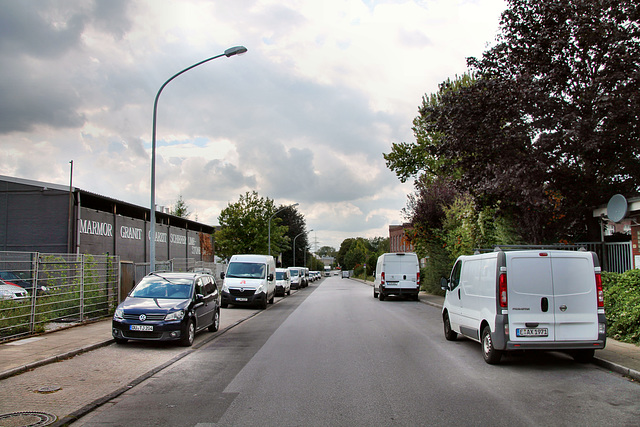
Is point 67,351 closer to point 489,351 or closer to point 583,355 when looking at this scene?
point 489,351

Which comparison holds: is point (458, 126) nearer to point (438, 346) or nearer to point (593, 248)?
point (593, 248)

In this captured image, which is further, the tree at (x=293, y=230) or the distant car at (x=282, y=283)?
the tree at (x=293, y=230)

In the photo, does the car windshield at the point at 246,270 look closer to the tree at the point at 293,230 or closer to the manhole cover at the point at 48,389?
the manhole cover at the point at 48,389

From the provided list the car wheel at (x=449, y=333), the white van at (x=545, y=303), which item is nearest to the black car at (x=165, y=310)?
the car wheel at (x=449, y=333)

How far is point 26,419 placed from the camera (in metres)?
5.50

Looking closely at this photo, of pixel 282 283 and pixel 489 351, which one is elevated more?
pixel 282 283

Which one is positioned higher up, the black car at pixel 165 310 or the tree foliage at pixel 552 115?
the tree foliage at pixel 552 115

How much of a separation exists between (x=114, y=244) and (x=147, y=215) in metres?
6.32

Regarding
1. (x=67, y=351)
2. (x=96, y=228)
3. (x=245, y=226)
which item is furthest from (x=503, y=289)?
(x=245, y=226)

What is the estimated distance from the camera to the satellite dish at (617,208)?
12930 millimetres

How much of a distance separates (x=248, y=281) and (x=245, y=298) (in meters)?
0.81

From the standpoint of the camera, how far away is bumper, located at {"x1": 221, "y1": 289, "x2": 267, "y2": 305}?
22.5m

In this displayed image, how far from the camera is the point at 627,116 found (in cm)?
1391

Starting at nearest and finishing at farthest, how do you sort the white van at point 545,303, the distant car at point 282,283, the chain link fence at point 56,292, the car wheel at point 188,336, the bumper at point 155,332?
the white van at point 545,303, the bumper at point 155,332, the car wheel at point 188,336, the chain link fence at point 56,292, the distant car at point 282,283
